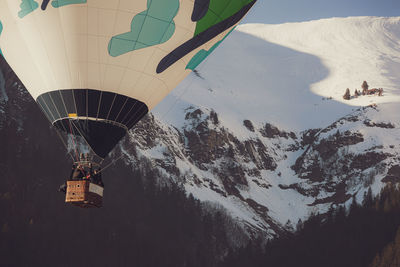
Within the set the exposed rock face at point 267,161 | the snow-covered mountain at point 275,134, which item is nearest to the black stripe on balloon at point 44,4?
the exposed rock face at point 267,161

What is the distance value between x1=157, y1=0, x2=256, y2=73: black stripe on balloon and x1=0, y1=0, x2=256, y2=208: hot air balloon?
0.13 feet

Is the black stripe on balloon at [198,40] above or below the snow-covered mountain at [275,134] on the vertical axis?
below

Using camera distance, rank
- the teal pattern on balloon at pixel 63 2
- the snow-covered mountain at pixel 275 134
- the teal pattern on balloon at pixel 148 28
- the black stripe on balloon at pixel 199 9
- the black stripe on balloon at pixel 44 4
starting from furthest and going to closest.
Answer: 1. the snow-covered mountain at pixel 275 134
2. the black stripe on balloon at pixel 199 9
3. the black stripe on balloon at pixel 44 4
4. the teal pattern on balloon at pixel 148 28
5. the teal pattern on balloon at pixel 63 2

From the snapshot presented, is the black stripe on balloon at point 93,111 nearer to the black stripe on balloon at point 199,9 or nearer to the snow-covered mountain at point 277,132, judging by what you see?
the black stripe on balloon at point 199,9

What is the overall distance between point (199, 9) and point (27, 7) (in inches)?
147

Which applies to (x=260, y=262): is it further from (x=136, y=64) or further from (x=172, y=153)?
(x=136, y=64)

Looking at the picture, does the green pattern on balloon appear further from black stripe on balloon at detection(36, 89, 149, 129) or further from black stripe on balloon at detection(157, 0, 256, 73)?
black stripe on balloon at detection(36, 89, 149, 129)

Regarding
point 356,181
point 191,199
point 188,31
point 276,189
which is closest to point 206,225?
point 191,199

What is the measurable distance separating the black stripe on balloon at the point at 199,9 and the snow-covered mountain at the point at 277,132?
180ft

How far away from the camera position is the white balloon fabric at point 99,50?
14.1 metres

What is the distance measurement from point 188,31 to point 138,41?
123 centimetres

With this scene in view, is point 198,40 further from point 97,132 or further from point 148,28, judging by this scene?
point 97,132

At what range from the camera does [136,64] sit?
14594 mm

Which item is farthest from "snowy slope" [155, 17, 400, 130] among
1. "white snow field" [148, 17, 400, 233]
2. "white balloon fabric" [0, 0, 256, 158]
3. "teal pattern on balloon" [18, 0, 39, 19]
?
"teal pattern on balloon" [18, 0, 39, 19]
